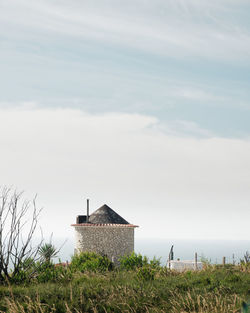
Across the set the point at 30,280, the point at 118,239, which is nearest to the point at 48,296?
the point at 30,280

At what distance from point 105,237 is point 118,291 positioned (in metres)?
19.7

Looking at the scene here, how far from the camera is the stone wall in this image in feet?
103

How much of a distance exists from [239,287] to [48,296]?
655 cm

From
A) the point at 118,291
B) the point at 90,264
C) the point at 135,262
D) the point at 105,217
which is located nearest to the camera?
the point at 118,291

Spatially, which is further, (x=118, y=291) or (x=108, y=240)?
(x=108, y=240)

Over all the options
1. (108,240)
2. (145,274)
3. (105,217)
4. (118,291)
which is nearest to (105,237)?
(108,240)

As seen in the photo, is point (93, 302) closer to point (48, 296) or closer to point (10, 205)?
point (48, 296)

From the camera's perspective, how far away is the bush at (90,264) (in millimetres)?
18422

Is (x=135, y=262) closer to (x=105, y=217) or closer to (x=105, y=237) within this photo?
(x=105, y=237)

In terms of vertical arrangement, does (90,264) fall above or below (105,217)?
below

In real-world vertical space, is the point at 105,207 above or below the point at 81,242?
above

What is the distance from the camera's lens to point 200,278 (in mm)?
15734

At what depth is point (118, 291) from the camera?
12.0 metres

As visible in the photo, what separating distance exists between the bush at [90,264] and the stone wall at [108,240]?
10.4 meters
